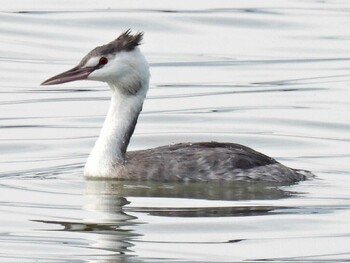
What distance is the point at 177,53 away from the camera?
2495cm

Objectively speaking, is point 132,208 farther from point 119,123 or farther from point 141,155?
point 119,123

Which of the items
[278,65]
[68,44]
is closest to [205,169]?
[278,65]

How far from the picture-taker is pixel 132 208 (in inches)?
594

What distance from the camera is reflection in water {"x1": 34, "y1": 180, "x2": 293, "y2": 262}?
1367 cm

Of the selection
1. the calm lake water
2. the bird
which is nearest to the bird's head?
the bird

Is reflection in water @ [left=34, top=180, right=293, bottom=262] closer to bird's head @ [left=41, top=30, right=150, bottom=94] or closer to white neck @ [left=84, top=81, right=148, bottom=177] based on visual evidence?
white neck @ [left=84, top=81, right=148, bottom=177]

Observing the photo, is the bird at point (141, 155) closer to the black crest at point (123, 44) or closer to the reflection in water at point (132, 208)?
the black crest at point (123, 44)

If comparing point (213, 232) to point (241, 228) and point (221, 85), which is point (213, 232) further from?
point (221, 85)

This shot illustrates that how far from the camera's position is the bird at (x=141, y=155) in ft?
53.7

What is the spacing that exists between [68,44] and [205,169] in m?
9.48

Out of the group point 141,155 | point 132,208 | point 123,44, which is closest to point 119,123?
point 141,155

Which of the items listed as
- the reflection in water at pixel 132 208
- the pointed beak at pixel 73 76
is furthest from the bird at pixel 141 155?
the reflection in water at pixel 132 208

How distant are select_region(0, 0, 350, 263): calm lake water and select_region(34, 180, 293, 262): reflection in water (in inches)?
0.7

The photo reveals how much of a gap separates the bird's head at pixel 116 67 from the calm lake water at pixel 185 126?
977 millimetres
